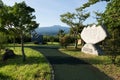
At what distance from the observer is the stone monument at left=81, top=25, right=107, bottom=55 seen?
2861cm

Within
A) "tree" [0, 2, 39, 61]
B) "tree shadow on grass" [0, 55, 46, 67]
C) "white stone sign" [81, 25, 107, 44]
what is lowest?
"tree shadow on grass" [0, 55, 46, 67]

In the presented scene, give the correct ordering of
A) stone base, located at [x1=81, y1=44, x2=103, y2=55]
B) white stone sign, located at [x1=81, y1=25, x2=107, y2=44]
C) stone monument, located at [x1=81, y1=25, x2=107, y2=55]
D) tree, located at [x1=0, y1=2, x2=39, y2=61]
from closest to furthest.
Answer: tree, located at [x1=0, y1=2, x2=39, y2=61], white stone sign, located at [x1=81, y1=25, x2=107, y2=44], stone monument, located at [x1=81, y1=25, x2=107, y2=55], stone base, located at [x1=81, y1=44, x2=103, y2=55]

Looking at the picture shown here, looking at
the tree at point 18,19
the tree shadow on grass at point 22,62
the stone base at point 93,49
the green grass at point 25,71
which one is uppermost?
the tree at point 18,19

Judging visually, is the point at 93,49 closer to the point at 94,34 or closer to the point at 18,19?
the point at 94,34

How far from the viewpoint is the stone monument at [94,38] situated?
93.9 feet

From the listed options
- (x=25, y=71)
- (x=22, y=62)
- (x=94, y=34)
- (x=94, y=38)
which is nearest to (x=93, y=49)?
(x=94, y=38)

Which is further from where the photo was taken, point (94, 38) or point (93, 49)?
point (94, 38)

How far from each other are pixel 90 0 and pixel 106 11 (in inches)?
57.0

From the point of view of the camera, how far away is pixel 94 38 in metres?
30.3

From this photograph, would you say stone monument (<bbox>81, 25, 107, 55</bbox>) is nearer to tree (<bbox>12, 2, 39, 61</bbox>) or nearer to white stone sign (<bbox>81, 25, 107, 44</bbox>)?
white stone sign (<bbox>81, 25, 107, 44</bbox>)

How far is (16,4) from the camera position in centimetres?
2422

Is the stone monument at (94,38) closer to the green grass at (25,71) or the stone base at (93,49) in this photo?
the stone base at (93,49)

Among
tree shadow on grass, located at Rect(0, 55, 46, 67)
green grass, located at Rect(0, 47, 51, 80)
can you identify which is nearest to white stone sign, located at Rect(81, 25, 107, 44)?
tree shadow on grass, located at Rect(0, 55, 46, 67)

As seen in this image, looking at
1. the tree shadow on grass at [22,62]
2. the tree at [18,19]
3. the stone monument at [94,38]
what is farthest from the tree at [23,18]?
the stone monument at [94,38]
